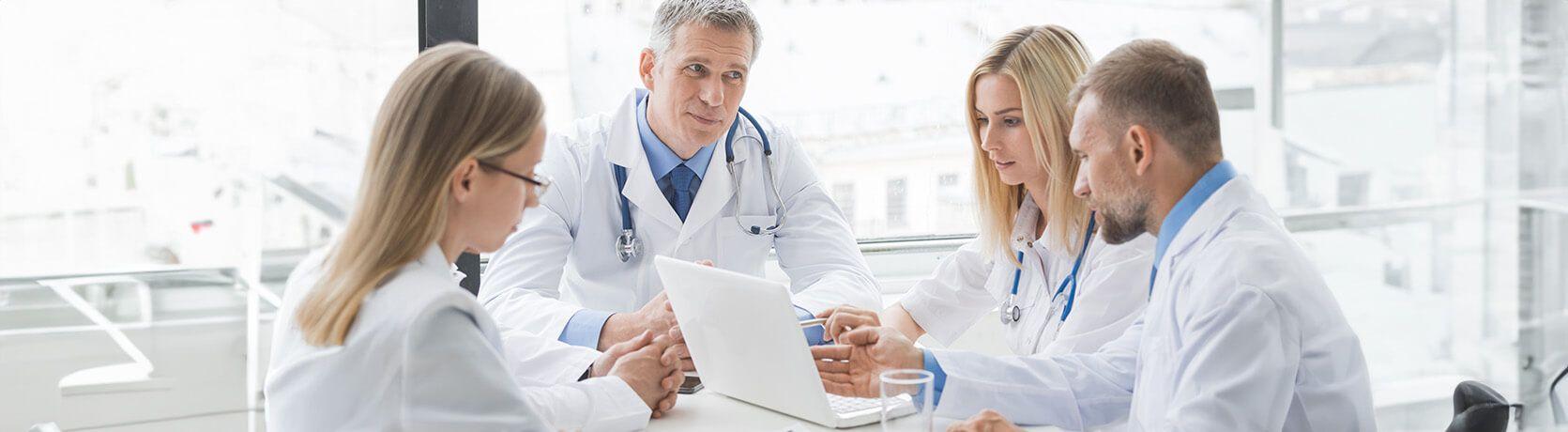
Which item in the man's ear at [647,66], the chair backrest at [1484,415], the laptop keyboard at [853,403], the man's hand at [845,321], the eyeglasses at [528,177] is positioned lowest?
the laptop keyboard at [853,403]

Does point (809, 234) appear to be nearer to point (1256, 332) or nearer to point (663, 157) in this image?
point (663, 157)

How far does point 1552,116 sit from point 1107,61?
3.35 m

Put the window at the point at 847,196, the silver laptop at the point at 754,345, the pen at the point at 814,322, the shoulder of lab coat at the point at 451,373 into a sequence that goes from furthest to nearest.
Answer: the window at the point at 847,196
the pen at the point at 814,322
the silver laptop at the point at 754,345
the shoulder of lab coat at the point at 451,373

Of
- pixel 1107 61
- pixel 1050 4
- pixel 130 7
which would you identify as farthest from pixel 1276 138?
pixel 130 7

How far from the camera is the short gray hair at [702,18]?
2.29 m

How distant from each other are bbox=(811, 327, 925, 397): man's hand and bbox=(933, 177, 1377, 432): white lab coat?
0.33 m

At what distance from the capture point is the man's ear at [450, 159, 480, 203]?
1.19m

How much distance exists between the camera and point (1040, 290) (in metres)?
2.00

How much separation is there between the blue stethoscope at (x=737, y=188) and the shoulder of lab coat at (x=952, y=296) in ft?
1.12

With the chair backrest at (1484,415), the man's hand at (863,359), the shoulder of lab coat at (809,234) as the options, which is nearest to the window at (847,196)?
the shoulder of lab coat at (809,234)

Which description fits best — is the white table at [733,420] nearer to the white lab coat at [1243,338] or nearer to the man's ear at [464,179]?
the white lab coat at [1243,338]

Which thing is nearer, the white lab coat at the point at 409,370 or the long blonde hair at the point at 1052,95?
the white lab coat at the point at 409,370

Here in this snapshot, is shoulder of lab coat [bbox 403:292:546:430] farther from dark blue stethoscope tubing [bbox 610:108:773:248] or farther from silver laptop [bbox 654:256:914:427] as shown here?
dark blue stethoscope tubing [bbox 610:108:773:248]

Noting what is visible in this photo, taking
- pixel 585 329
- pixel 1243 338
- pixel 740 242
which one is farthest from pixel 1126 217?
pixel 740 242
